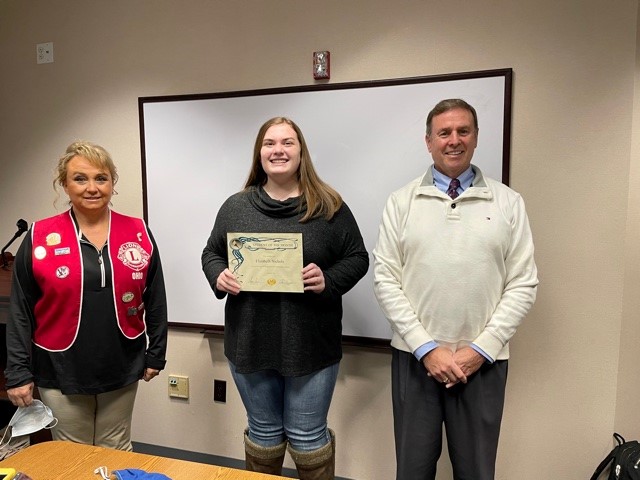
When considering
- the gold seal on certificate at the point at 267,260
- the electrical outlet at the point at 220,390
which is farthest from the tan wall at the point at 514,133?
the gold seal on certificate at the point at 267,260

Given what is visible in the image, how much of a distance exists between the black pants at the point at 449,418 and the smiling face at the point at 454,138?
64cm

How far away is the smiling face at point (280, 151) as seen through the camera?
158 centimetres

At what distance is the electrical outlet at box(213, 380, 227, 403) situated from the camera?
2426 mm

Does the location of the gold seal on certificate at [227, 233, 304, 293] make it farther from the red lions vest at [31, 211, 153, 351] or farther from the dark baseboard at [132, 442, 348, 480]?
the dark baseboard at [132, 442, 348, 480]

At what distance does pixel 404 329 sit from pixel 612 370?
1003mm

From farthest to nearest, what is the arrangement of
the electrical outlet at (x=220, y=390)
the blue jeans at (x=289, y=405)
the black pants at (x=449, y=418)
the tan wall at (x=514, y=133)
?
1. the electrical outlet at (x=220, y=390)
2. the tan wall at (x=514, y=133)
3. the blue jeans at (x=289, y=405)
4. the black pants at (x=449, y=418)

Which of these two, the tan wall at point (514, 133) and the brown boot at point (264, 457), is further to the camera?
the tan wall at point (514, 133)

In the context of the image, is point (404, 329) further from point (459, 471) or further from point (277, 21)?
point (277, 21)

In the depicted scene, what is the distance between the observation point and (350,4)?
207 cm

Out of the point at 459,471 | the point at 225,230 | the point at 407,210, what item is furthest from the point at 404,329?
the point at 225,230

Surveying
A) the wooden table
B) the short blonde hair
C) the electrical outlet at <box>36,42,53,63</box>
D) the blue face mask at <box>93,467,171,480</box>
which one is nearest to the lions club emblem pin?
the short blonde hair

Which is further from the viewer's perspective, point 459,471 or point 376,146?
point 376,146

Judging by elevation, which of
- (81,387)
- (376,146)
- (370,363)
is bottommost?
(370,363)

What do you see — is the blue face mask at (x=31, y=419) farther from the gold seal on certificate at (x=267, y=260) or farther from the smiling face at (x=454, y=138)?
the smiling face at (x=454, y=138)
